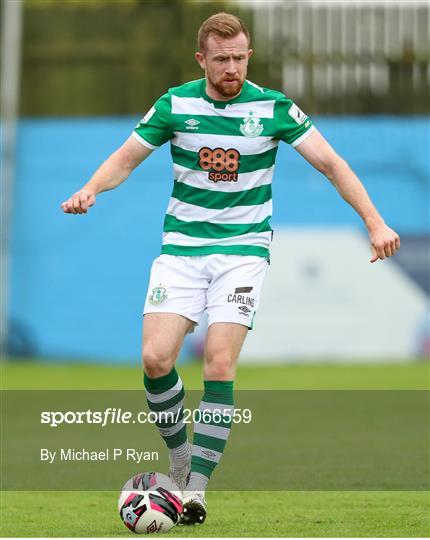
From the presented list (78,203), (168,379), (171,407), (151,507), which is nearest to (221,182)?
(78,203)

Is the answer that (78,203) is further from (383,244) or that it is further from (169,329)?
(383,244)

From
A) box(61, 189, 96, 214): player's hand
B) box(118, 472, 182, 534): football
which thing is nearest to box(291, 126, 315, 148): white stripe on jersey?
box(61, 189, 96, 214): player's hand

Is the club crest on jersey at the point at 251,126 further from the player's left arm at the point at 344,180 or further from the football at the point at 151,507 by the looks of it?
the football at the point at 151,507

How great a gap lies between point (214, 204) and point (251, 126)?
0.42 meters

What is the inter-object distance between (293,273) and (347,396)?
614 centimetres

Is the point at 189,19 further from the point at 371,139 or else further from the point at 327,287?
the point at 327,287

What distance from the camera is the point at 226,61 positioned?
638 centimetres

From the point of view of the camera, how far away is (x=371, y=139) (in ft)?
68.9

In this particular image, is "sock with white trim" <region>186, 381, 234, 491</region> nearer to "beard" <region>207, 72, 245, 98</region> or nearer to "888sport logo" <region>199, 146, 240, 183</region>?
"888sport logo" <region>199, 146, 240, 183</region>

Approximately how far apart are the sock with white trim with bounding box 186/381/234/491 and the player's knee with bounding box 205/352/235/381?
0.11ft

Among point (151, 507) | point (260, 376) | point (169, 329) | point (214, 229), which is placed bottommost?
point (260, 376)

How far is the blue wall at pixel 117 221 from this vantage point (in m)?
20.8

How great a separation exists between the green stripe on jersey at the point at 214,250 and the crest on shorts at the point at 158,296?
0.73 feet

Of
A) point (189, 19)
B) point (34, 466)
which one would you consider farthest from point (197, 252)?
point (189, 19)
